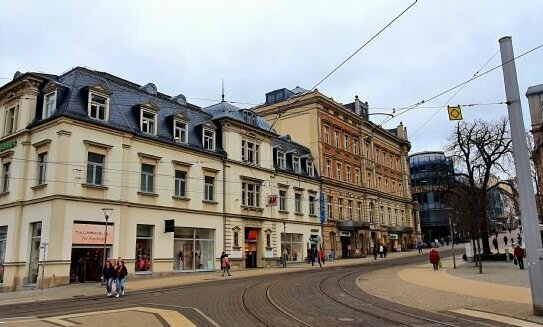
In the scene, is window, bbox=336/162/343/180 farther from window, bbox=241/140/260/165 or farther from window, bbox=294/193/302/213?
window, bbox=241/140/260/165

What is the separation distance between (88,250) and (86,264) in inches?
31.1

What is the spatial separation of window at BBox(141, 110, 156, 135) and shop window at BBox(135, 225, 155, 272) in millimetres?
6515

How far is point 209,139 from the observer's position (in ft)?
122

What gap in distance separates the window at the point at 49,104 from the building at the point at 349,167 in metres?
21.2

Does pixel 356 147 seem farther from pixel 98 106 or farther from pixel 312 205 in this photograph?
pixel 98 106

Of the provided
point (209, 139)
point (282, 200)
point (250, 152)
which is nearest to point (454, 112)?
point (209, 139)

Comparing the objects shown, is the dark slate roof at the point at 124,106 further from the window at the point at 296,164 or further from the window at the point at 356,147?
the window at the point at 356,147

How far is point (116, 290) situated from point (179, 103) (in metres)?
18.6

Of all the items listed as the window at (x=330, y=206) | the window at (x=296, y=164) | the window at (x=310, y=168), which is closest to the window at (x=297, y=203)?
the window at (x=296, y=164)

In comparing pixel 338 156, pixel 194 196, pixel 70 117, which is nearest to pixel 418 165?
pixel 338 156

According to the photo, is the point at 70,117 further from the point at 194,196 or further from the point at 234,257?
the point at 234,257

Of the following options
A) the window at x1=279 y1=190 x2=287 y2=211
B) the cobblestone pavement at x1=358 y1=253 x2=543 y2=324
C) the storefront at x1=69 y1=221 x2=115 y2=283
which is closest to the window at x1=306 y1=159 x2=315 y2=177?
the window at x1=279 y1=190 x2=287 y2=211

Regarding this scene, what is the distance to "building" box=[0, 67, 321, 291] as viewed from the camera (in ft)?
86.5

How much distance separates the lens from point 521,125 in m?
13.3
